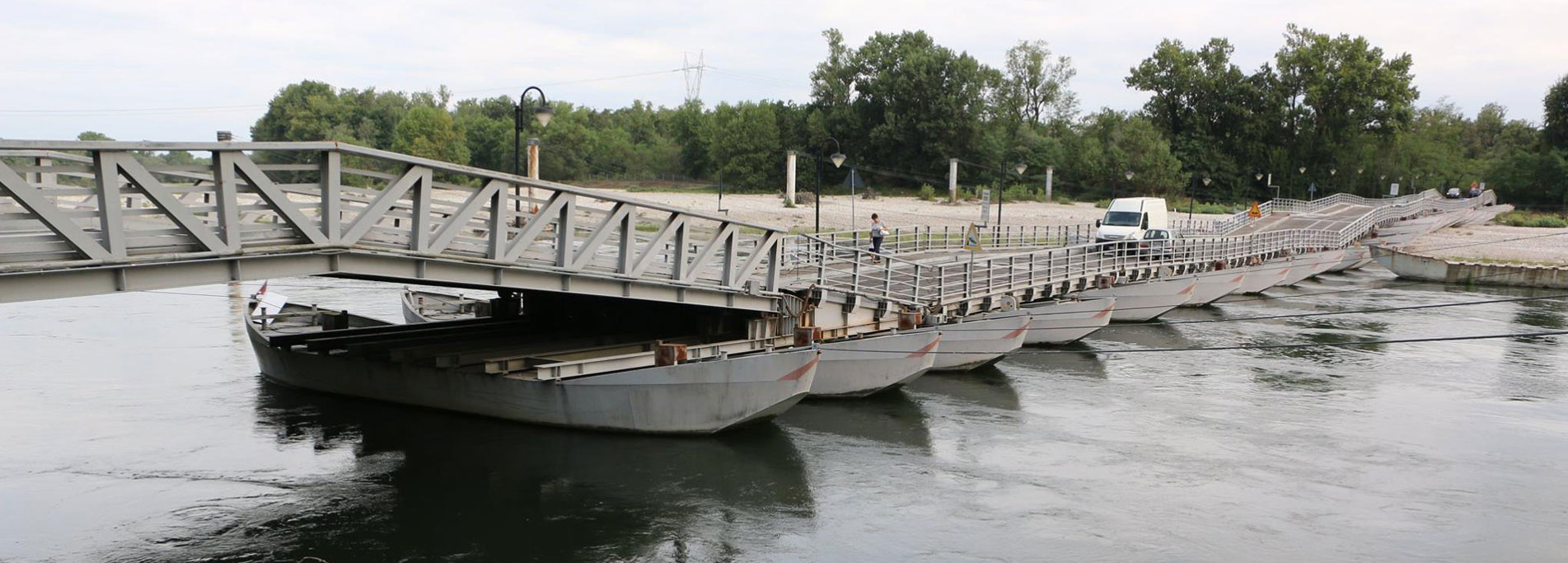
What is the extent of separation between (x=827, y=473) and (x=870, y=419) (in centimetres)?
390

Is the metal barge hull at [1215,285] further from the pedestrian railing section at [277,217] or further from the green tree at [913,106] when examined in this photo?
the green tree at [913,106]

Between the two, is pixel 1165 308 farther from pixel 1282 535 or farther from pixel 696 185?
pixel 696 185

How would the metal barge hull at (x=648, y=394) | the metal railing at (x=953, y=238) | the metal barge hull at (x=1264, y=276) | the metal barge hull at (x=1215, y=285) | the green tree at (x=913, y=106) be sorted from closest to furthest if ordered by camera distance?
the metal barge hull at (x=648, y=394) → the metal railing at (x=953, y=238) → the metal barge hull at (x=1215, y=285) → the metal barge hull at (x=1264, y=276) → the green tree at (x=913, y=106)

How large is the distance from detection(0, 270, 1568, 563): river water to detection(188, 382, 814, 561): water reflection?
55 millimetres

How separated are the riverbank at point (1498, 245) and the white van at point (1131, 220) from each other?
2412 centimetres

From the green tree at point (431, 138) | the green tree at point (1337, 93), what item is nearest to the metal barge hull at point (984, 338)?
the green tree at point (431, 138)

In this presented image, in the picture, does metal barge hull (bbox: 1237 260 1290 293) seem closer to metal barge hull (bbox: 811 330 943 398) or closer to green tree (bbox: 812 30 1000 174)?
metal barge hull (bbox: 811 330 943 398)

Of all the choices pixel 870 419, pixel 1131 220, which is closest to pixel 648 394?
pixel 870 419

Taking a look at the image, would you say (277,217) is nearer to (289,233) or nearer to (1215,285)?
(289,233)

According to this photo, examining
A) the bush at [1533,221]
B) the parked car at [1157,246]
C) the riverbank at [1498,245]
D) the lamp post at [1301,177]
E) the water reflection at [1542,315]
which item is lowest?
the water reflection at [1542,315]

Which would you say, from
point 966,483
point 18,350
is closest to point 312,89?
point 18,350

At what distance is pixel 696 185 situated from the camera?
95875 mm

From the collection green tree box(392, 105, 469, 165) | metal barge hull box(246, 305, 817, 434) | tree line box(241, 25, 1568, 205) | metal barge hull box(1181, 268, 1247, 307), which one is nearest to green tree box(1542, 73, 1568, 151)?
tree line box(241, 25, 1568, 205)

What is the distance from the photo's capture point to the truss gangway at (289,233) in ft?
35.7
